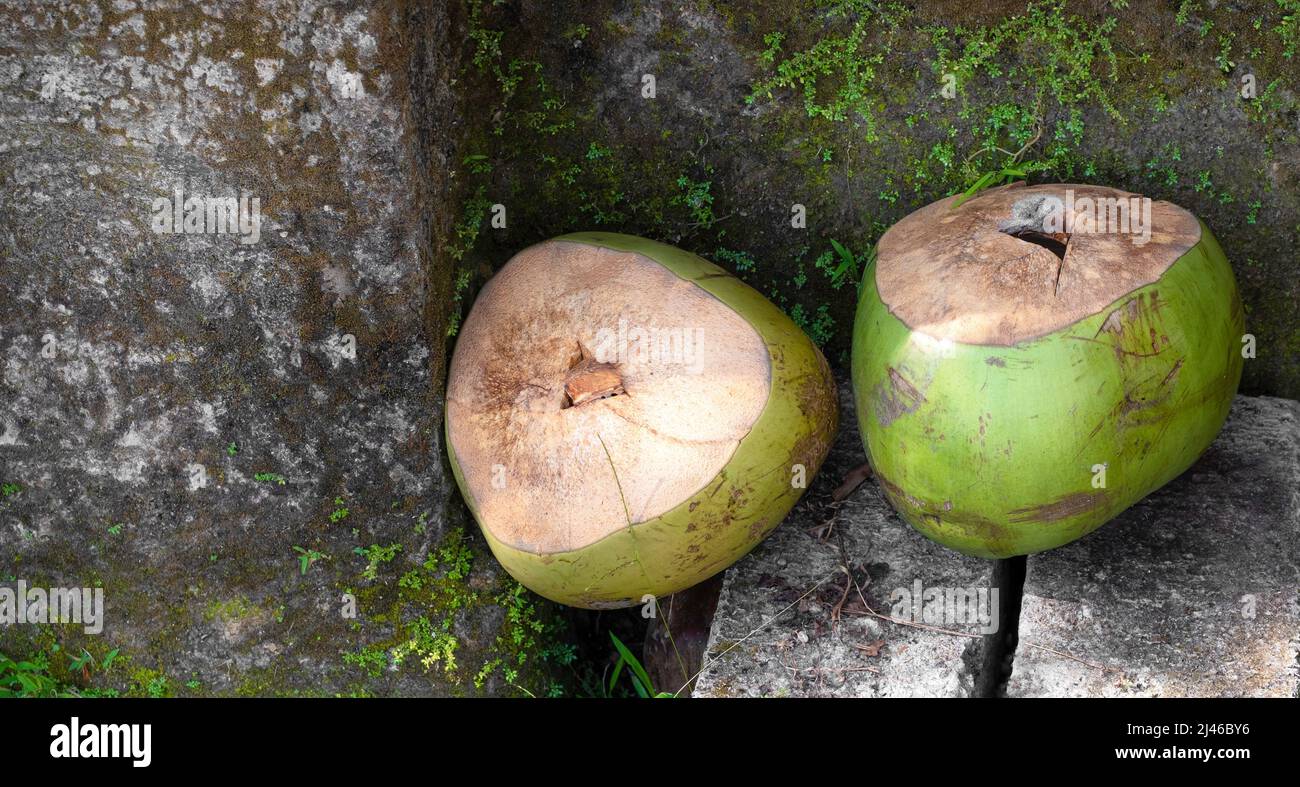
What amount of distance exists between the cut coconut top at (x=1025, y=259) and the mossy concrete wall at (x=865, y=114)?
0.34 metres

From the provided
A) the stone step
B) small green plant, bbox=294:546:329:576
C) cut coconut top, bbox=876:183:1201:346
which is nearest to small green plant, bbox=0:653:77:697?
small green plant, bbox=294:546:329:576

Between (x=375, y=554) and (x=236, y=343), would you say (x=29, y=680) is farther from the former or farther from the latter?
(x=236, y=343)

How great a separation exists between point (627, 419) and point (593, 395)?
3.5 inches

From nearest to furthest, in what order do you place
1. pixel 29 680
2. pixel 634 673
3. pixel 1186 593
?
1. pixel 1186 593
2. pixel 29 680
3. pixel 634 673

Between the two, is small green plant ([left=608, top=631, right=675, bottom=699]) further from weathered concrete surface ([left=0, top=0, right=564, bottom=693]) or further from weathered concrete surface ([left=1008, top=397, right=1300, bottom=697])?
weathered concrete surface ([left=1008, top=397, right=1300, bottom=697])

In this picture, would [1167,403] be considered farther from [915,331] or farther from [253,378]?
[253,378]

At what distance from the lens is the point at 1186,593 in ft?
8.51

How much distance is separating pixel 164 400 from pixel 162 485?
212mm

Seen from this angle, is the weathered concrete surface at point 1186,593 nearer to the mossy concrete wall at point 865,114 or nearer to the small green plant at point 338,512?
the mossy concrete wall at point 865,114

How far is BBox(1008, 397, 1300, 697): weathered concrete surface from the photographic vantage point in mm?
2479

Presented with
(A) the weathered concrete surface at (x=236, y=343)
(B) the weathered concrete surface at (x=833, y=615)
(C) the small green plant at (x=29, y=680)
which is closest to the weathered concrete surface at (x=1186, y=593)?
(B) the weathered concrete surface at (x=833, y=615)

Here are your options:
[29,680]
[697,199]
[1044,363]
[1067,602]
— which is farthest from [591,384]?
[29,680]

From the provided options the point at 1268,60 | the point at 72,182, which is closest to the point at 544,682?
the point at 72,182

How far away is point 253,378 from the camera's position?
106 inches
